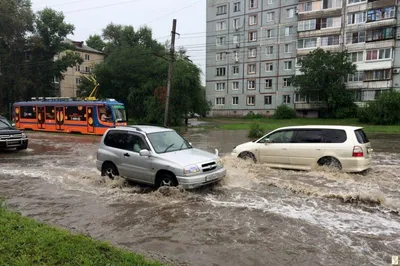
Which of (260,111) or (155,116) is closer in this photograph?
(155,116)

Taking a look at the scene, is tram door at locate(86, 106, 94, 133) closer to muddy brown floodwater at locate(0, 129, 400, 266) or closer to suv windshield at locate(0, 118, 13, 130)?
suv windshield at locate(0, 118, 13, 130)

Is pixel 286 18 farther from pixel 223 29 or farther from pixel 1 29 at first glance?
pixel 1 29

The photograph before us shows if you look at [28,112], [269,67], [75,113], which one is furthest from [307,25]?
[28,112]

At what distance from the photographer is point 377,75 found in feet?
151

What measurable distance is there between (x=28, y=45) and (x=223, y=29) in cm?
3239

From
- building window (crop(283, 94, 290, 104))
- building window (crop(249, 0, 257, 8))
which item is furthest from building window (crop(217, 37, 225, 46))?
building window (crop(283, 94, 290, 104))

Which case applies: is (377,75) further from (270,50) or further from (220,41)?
(220,41)

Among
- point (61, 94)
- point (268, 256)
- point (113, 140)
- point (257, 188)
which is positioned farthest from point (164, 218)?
point (61, 94)

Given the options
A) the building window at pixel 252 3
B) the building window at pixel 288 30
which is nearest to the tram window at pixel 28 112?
the building window at pixel 288 30

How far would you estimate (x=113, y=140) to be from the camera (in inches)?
387

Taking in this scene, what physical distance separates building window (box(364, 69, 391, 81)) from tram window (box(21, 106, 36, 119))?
41633mm

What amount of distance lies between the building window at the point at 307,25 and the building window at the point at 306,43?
1638mm

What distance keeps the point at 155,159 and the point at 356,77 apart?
46.3 meters

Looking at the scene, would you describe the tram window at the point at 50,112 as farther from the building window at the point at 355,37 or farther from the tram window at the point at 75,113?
the building window at the point at 355,37
